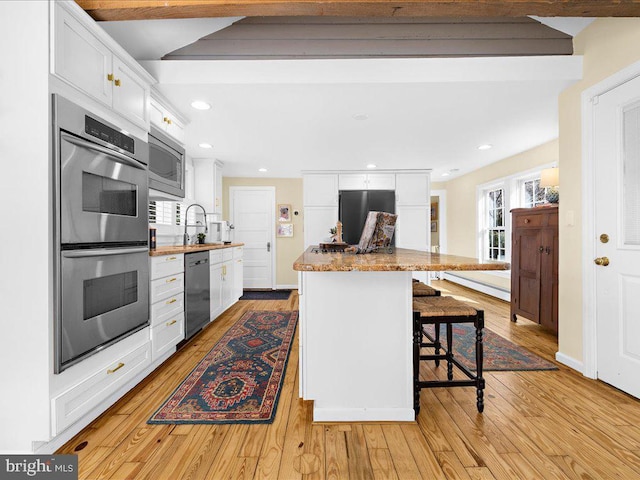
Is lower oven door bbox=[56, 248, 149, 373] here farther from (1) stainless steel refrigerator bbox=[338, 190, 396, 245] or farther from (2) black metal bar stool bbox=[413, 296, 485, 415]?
(1) stainless steel refrigerator bbox=[338, 190, 396, 245]

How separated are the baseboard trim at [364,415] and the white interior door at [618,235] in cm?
154

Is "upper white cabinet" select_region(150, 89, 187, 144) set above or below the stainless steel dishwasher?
above

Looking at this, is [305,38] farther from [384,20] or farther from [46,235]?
[46,235]

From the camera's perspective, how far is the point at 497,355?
8.87 feet

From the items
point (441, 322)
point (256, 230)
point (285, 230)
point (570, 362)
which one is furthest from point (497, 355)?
point (256, 230)

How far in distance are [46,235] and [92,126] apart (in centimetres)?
65

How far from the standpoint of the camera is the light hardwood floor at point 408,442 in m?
1.39

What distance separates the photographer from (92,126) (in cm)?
171

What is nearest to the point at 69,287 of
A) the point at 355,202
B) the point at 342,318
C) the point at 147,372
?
the point at 147,372

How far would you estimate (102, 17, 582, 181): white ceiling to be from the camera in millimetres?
2441

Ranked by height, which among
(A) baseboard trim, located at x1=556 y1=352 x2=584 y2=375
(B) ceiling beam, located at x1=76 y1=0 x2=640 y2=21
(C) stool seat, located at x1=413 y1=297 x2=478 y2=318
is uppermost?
(B) ceiling beam, located at x1=76 y1=0 x2=640 y2=21

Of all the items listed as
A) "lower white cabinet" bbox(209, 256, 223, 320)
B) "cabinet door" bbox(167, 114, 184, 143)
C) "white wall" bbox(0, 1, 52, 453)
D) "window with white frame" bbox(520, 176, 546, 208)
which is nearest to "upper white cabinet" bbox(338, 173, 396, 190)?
"window with white frame" bbox(520, 176, 546, 208)

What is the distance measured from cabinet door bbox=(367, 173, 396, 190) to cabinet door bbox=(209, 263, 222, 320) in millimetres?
2968

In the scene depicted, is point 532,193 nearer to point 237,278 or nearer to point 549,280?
point 549,280
